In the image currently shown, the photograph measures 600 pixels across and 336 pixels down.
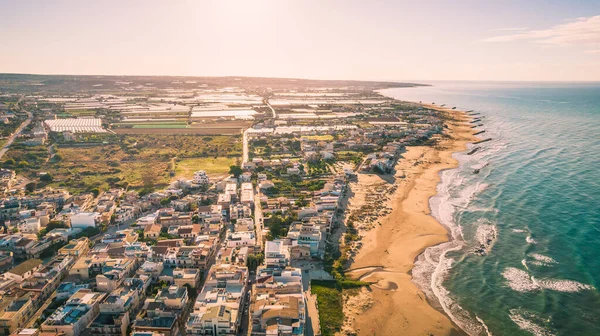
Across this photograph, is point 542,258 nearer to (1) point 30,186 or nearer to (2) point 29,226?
(2) point 29,226

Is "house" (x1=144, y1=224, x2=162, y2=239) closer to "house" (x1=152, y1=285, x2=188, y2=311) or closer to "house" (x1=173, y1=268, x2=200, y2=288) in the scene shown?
"house" (x1=173, y1=268, x2=200, y2=288)

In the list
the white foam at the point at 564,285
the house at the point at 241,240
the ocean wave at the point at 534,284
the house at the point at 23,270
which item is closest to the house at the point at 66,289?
the house at the point at 23,270

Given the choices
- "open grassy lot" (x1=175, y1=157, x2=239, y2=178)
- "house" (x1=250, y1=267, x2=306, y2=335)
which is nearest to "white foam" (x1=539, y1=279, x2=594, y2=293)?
"house" (x1=250, y1=267, x2=306, y2=335)

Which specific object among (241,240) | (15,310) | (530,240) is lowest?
(15,310)

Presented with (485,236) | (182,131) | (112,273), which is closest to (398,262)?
(485,236)

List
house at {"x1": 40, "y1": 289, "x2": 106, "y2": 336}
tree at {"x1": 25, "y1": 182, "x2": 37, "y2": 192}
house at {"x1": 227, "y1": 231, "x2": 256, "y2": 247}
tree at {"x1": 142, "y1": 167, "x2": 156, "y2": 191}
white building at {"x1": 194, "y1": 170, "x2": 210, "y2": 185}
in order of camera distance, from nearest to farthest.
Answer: house at {"x1": 40, "y1": 289, "x2": 106, "y2": 336}, house at {"x1": 227, "y1": 231, "x2": 256, "y2": 247}, tree at {"x1": 25, "y1": 182, "x2": 37, "y2": 192}, white building at {"x1": 194, "y1": 170, "x2": 210, "y2": 185}, tree at {"x1": 142, "y1": 167, "x2": 156, "y2": 191}

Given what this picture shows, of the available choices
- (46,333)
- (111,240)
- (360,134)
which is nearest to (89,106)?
(360,134)
